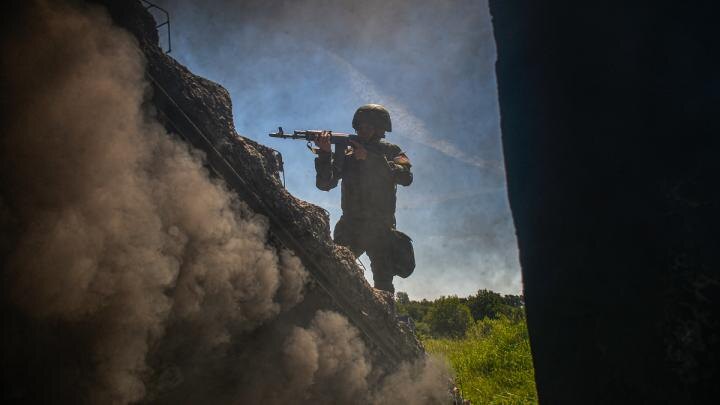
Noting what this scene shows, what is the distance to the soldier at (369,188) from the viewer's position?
16.8 ft

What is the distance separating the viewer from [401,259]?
203 inches

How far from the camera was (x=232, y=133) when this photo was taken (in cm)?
228

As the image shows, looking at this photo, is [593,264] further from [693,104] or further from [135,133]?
[135,133]

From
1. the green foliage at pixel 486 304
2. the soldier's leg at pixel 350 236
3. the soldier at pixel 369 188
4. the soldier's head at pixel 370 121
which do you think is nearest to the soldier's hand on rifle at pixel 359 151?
the soldier at pixel 369 188

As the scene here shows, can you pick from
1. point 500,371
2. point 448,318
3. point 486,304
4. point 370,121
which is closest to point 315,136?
point 370,121

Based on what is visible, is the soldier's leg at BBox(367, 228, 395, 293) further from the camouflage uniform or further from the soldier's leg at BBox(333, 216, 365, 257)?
the soldier's leg at BBox(333, 216, 365, 257)

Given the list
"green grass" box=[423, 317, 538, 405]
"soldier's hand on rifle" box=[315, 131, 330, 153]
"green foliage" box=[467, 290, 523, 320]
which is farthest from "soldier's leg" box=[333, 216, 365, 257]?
"green foliage" box=[467, 290, 523, 320]

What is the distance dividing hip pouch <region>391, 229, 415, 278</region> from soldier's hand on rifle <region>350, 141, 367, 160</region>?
3.74 ft

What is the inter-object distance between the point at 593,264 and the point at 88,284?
1.88 metres

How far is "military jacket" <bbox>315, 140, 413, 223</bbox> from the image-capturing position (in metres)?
5.23

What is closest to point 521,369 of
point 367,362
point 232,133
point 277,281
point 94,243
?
point 367,362

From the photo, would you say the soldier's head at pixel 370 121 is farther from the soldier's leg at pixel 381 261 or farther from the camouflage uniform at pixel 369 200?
the soldier's leg at pixel 381 261

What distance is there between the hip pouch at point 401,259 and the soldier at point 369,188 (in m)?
0.02

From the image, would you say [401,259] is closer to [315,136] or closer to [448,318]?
[315,136]
